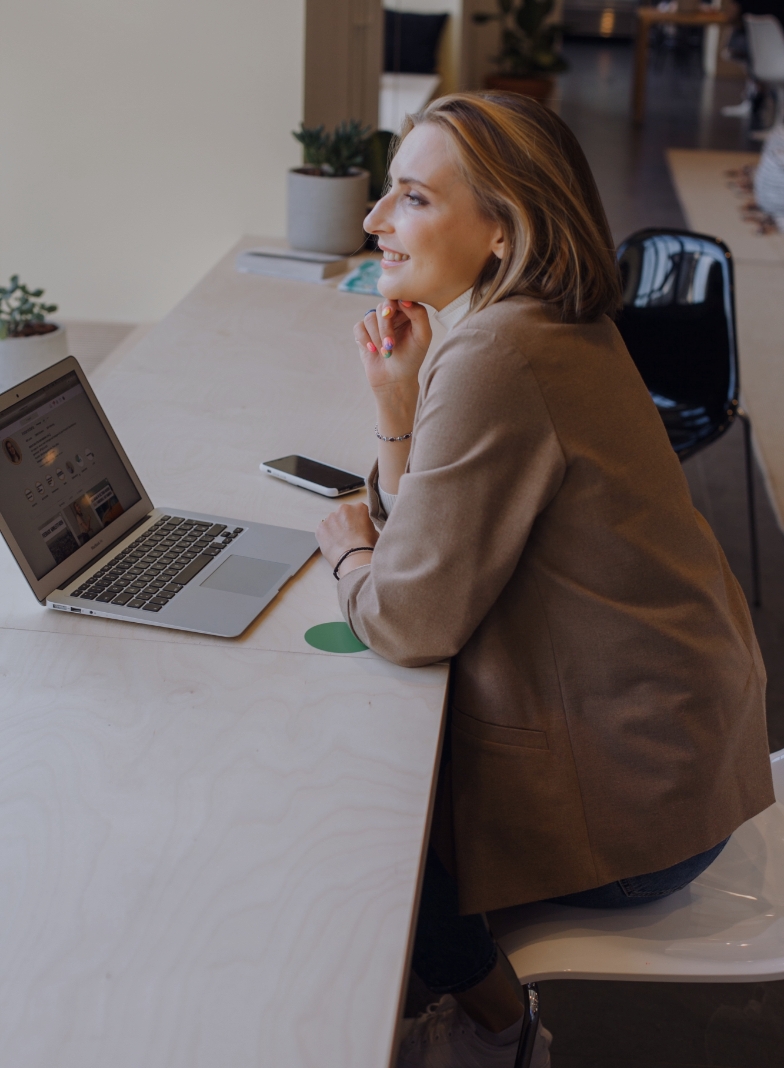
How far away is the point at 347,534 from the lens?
1231 millimetres

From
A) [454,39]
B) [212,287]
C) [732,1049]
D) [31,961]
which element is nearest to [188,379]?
[212,287]

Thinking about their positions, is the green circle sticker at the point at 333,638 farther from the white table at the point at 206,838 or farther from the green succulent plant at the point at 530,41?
the green succulent plant at the point at 530,41

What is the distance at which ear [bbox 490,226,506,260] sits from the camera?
1.09 m

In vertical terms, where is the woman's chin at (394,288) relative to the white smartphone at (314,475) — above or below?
above

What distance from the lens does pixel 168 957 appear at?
0.73 meters

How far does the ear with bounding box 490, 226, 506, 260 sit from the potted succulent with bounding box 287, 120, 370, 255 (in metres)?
1.62

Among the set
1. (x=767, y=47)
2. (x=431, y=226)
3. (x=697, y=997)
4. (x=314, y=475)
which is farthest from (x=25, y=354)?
(x=767, y=47)

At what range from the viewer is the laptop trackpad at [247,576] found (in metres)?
1.18

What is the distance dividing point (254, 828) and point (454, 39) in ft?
27.0

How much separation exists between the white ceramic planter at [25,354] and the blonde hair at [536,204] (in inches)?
62.5

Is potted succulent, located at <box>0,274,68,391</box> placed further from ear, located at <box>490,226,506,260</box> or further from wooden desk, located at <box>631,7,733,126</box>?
wooden desk, located at <box>631,7,733,126</box>

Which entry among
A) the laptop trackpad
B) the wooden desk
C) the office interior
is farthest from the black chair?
the wooden desk

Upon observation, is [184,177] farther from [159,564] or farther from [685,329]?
[159,564]

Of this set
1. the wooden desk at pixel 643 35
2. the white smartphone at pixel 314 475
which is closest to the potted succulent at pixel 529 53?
the wooden desk at pixel 643 35
